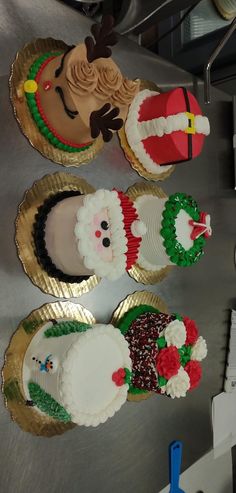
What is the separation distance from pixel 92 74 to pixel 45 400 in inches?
20.1

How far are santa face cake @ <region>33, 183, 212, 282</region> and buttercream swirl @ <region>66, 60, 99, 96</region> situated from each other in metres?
0.16

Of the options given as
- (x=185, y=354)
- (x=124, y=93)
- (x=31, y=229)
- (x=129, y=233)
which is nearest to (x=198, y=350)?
(x=185, y=354)

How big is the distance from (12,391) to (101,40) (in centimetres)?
57

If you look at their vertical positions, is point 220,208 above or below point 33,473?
above

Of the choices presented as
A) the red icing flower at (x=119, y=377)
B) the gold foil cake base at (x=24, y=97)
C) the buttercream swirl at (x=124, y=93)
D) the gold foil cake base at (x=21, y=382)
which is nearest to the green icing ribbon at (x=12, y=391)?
the gold foil cake base at (x=21, y=382)

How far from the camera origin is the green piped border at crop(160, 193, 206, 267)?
2.91 ft

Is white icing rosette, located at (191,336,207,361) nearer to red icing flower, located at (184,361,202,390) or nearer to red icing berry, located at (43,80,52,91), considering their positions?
red icing flower, located at (184,361,202,390)

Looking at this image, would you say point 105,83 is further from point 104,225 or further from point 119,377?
point 119,377

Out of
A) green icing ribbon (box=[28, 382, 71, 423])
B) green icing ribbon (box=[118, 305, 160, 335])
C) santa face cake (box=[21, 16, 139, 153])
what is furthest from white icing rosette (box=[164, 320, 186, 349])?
santa face cake (box=[21, 16, 139, 153])

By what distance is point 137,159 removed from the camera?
1.01 m

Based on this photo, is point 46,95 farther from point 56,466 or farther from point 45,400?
point 56,466

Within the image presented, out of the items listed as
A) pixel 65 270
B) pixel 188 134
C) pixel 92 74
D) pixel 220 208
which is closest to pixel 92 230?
pixel 65 270

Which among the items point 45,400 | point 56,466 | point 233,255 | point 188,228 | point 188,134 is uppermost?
point 188,134

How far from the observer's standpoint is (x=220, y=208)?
1259mm
